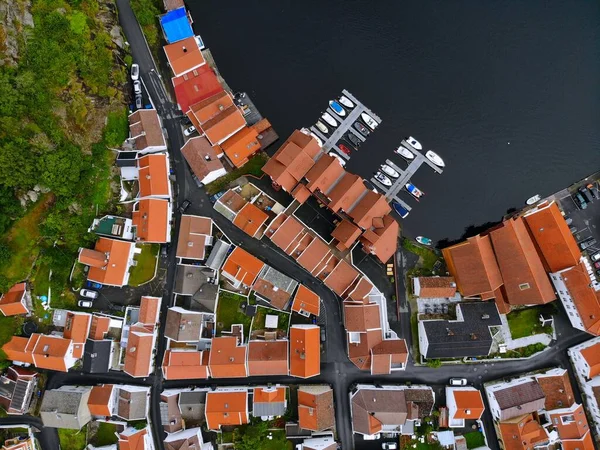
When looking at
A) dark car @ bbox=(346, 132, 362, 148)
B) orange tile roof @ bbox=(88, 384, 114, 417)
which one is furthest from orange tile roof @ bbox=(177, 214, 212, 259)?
dark car @ bbox=(346, 132, 362, 148)

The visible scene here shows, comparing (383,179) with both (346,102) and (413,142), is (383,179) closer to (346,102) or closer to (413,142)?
(413,142)

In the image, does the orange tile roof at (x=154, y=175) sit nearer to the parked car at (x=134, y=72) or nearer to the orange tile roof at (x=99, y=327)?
the parked car at (x=134, y=72)

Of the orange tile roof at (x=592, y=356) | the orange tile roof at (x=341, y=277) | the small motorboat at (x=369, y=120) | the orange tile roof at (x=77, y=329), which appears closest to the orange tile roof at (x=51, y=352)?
the orange tile roof at (x=77, y=329)

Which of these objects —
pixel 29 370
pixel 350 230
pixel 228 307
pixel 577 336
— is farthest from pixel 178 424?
pixel 577 336

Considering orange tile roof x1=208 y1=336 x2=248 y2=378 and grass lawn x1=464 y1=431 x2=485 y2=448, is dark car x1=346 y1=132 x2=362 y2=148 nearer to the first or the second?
orange tile roof x1=208 y1=336 x2=248 y2=378

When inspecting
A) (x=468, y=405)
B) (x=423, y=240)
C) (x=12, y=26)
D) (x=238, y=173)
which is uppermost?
(x=12, y=26)

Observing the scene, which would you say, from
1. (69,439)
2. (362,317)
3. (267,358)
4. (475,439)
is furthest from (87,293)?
(475,439)
